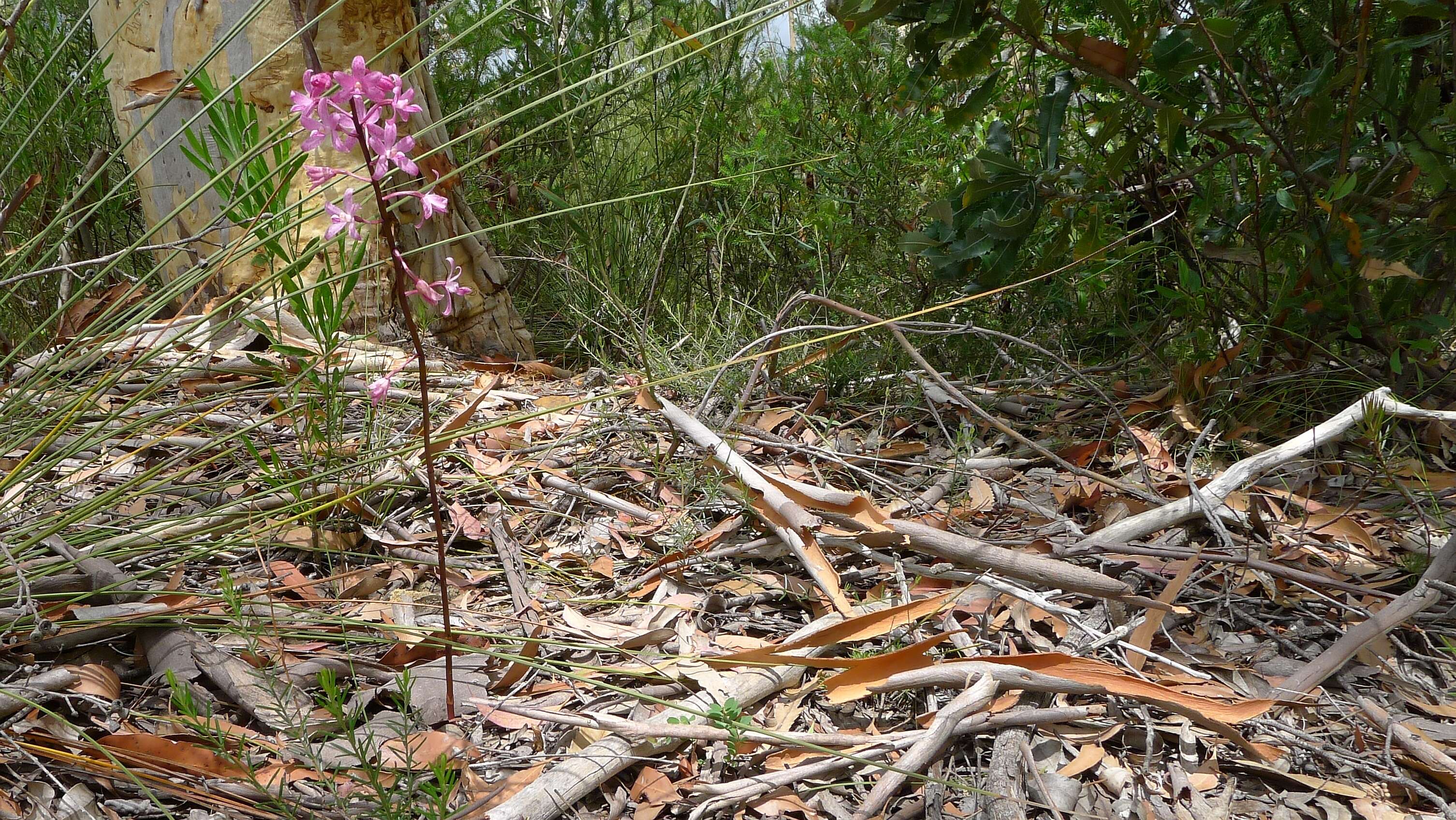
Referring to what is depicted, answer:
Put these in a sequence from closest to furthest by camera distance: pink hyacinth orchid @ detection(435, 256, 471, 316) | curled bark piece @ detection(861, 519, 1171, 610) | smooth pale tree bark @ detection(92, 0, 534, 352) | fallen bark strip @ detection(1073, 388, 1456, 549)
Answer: pink hyacinth orchid @ detection(435, 256, 471, 316)
curled bark piece @ detection(861, 519, 1171, 610)
fallen bark strip @ detection(1073, 388, 1456, 549)
smooth pale tree bark @ detection(92, 0, 534, 352)

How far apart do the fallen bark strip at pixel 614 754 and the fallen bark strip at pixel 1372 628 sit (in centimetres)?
67

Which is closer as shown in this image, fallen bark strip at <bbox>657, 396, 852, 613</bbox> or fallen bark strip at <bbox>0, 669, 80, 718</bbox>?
fallen bark strip at <bbox>0, 669, 80, 718</bbox>

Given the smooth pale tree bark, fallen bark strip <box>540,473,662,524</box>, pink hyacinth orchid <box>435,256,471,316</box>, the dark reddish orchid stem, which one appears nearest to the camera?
the dark reddish orchid stem

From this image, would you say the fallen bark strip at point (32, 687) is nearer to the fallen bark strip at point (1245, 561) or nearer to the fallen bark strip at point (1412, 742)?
the fallen bark strip at point (1245, 561)

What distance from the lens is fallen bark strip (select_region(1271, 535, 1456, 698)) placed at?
135 cm

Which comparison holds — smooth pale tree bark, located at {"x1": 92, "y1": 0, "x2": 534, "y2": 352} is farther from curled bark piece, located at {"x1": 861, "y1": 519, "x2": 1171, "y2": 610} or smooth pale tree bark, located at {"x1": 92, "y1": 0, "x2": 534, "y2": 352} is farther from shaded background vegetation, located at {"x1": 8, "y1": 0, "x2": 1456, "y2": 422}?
curled bark piece, located at {"x1": 861, "y1": 519, "x2": 1171, "y2": 610}

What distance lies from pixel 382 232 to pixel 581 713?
0.70 metres

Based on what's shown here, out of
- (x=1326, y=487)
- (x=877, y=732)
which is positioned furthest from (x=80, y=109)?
(x=1326, y=487)

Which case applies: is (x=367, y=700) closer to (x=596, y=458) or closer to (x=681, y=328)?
(x=596, y=458)

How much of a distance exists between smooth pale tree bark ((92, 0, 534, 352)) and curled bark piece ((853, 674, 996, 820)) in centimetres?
182

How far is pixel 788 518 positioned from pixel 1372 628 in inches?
35.7

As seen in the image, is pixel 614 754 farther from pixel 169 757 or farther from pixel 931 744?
pixel 169 757

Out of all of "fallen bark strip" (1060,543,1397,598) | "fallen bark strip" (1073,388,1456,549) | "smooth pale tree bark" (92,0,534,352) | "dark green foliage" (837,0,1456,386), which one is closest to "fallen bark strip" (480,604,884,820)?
"fallen bark strip" (1060,543,1397,598)

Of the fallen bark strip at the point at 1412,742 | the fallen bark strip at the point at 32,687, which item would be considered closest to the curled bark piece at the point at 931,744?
the fallen bark strip at the point at 1412,742
